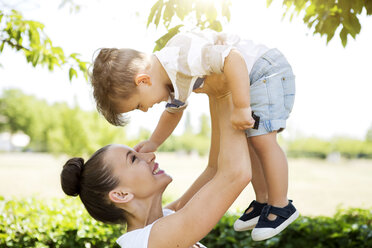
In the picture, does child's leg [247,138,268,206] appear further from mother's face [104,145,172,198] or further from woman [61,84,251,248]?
mother's face [104,145,172,198]

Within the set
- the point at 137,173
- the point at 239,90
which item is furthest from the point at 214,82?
the point at 137,173

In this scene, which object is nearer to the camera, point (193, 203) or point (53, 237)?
point (193, 203)

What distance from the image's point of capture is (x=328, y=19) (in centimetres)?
274

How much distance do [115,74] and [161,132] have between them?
49 cm

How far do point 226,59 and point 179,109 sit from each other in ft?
1.51

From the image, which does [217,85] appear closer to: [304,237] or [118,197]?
[118,197]

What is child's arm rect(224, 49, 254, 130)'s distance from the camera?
152 cm

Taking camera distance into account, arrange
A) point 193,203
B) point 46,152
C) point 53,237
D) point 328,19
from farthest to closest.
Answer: point 46,152 < point 53,237 < point 328,19 < point 193,203

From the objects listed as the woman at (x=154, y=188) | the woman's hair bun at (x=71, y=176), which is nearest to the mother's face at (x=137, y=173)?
the woman at (x=154, y=188)

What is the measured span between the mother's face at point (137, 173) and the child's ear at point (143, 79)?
37 centimetres

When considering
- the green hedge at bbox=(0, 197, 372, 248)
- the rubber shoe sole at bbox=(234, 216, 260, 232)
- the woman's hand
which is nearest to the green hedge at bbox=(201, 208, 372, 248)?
the green hedge at bbox=(0, 197, 372, 248)

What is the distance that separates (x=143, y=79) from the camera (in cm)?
169

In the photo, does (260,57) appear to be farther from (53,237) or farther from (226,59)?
(53,237)

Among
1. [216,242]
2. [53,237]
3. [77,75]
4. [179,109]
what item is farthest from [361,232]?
[77,75]
